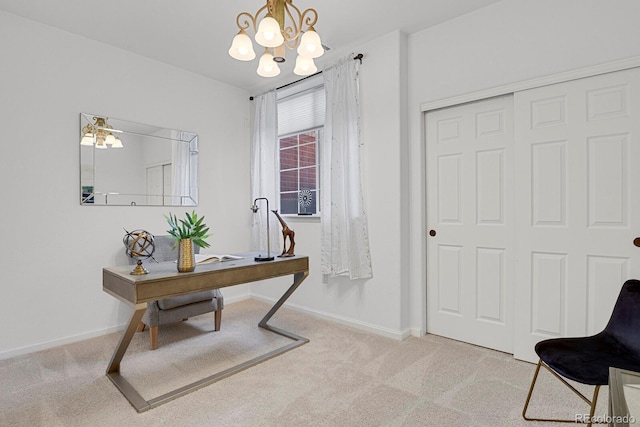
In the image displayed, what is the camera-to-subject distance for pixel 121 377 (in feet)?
7.64

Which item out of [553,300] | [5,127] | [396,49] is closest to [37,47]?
[5,127]

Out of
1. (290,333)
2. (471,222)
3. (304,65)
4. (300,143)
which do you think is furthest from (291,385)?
(300,143)

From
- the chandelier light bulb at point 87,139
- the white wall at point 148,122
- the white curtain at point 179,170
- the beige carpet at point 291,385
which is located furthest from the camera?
the white curtain at point 179,170

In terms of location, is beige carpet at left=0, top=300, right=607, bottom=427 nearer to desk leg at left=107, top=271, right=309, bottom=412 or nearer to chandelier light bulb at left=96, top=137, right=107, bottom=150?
desk leg at left=107, top=271, right=309, bottom=412

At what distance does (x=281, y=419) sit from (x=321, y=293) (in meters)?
1.83

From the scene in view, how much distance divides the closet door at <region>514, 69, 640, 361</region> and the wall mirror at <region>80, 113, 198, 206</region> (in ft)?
10.6

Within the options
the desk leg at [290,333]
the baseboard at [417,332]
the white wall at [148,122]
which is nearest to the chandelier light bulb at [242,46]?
the white wall at [148,122]

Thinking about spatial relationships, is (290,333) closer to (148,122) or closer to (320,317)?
(320,317)

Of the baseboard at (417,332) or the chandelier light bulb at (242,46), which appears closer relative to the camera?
the chandelier light bulb at (242,46)

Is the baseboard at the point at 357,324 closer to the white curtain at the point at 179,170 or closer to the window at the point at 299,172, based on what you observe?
the window at the point at 299,172

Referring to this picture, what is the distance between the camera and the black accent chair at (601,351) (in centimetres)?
Answer: 157

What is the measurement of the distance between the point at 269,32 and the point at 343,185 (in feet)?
5.69

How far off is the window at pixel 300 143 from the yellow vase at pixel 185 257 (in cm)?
182

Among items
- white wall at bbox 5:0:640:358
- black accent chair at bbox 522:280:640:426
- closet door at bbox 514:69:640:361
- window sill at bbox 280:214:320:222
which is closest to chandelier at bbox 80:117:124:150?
white wall at bbox 5:0:640:358
